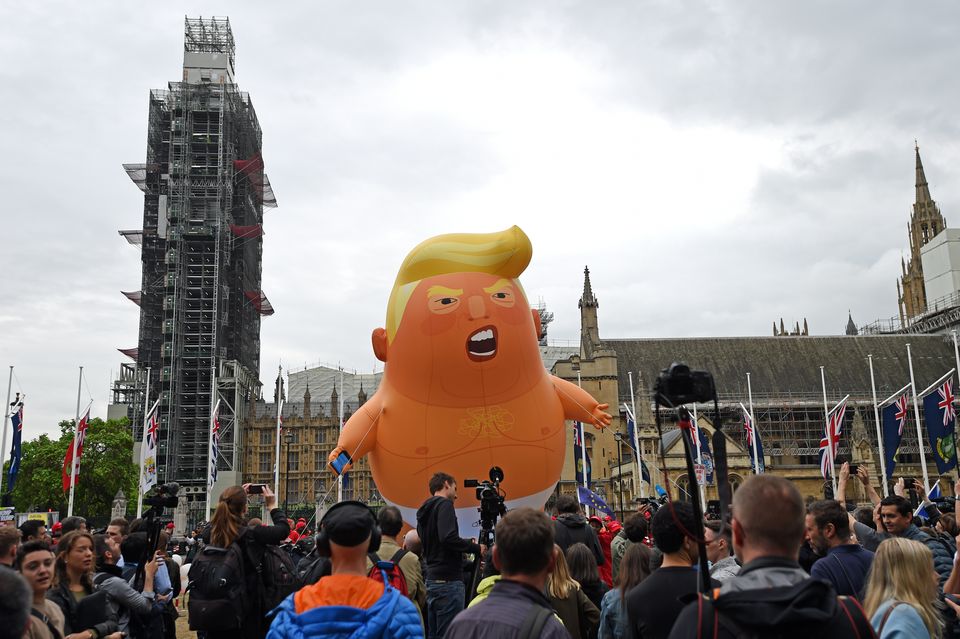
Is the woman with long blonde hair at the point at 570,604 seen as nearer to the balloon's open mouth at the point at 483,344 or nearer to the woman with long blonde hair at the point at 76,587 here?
the woman with long blonde hair at the point at 76,587

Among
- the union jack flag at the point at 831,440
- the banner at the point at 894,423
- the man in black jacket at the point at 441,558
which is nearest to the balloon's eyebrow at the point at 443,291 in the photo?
the man in black jacket at the point at 441,558

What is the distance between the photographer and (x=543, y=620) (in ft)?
10.4

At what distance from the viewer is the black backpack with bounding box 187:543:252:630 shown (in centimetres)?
554

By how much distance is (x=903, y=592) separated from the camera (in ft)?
13.1

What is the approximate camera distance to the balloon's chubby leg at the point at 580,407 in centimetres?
1308

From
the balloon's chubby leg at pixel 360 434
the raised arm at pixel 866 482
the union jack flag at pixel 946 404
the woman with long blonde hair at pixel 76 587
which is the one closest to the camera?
the woman with long blonde hair at pixel 76 587

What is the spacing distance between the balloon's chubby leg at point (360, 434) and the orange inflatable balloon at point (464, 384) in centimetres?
2

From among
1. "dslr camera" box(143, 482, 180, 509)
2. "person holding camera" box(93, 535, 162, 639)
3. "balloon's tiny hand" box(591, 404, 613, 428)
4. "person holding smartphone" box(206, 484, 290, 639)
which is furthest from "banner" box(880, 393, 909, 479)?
"person holding camera" box(93, 535, 162, 639)

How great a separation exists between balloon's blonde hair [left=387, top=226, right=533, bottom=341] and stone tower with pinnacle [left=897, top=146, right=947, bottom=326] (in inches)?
3096

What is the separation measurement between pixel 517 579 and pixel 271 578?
122 inches

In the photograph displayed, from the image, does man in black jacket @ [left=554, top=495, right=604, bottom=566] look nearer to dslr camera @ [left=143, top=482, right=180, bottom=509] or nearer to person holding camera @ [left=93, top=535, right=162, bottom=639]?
dslr camera @ [left=143, top=482, right=180, bottom=509]

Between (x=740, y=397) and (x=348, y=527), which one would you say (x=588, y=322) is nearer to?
(x=740, y=397)

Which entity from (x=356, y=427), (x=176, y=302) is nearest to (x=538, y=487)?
(x=356, y=427)

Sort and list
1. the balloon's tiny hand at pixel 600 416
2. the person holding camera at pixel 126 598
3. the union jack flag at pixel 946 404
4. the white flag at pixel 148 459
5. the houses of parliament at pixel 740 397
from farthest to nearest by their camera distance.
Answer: the houses of parliament at pixel 740 397, the white flag at pixel 148 459, the union jack flag at pixel 946 404, the balloon's tiny hand at pixel 600 416, the person holding camera at pixel 126 598
